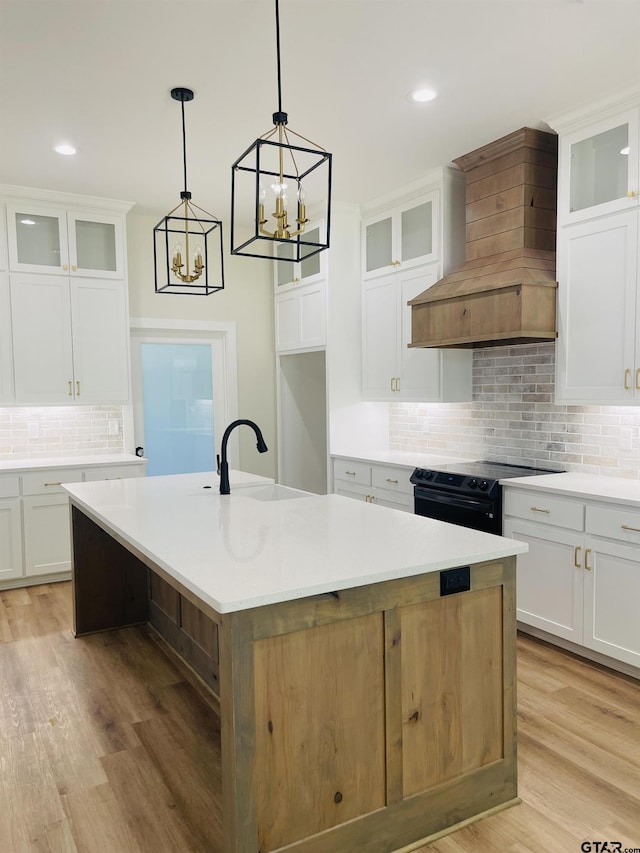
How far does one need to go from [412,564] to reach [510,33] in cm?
226

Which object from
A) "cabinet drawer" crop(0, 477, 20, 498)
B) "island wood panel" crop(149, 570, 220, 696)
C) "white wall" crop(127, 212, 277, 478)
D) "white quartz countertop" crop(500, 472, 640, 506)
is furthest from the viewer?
"white wall" crop(127, 212, 277, 478)

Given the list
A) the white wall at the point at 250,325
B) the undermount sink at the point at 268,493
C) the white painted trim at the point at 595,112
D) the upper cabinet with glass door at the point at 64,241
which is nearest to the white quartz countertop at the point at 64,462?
the white wall at the point at 250,325

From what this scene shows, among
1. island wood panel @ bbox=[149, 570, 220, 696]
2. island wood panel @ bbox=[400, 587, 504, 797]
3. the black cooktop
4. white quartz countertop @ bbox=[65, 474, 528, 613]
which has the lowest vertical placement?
island wood panel @ bbox=[149, 570, 220, 696]

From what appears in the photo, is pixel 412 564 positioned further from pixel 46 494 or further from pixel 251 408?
pixel 251 408

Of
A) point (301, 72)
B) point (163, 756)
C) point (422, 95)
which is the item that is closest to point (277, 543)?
point (163, 756)

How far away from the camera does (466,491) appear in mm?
3820

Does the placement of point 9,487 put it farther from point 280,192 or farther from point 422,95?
point 422,95

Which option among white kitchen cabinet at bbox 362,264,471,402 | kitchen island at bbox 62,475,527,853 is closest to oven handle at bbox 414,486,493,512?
white kitchen cabinet at bbox 362,264,471,402

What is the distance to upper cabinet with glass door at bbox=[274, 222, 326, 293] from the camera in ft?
17.4

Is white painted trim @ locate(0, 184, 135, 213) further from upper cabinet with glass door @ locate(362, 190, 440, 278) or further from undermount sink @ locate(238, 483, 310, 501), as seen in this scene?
undermount sink @ locate(238, 483, 310, 501)

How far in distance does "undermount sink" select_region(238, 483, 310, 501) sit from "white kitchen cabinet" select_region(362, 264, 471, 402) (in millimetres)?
1584

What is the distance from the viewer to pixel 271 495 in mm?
3359

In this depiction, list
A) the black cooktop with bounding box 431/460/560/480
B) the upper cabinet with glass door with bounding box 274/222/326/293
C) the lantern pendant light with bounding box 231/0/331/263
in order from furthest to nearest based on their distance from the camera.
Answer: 1. the upper cabinet with glass door with bounding box 274/222/326/293
2. the black cooktop with bounding box 431/460/560/480
3. the lantern pendant light with bounding box 231/0/331/263

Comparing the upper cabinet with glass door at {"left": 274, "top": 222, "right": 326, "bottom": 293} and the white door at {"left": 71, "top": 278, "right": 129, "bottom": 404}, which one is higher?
the upper cabinet with glass door at {"left": 274, "top": 222, "right": 326, "bottom": 293}
